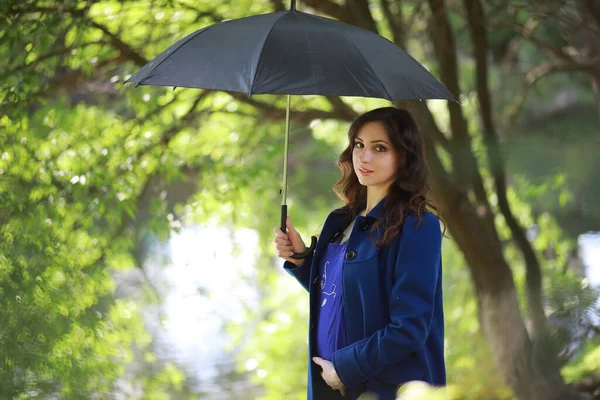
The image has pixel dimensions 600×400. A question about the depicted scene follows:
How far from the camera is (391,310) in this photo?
190 centimetres

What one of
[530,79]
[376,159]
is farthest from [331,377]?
[530,79]

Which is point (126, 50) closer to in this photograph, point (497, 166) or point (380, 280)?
point (497, 166)

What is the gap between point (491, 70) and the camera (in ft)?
24.0

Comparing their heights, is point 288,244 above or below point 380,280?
above

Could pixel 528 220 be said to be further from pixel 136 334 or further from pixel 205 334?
pixel 205 334

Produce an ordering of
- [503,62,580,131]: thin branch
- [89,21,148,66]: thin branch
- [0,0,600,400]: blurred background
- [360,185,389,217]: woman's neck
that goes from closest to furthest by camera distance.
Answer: [360,185,389,217]: woman's neck
[0,0,600,400]: blurred background
[89,21,148,66]: thin branch
[503,62,580,131]: thin branch

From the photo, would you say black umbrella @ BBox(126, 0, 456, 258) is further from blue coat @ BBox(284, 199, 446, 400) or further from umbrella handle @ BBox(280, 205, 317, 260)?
blue coat @ BBox(284, 199, 446, 400)

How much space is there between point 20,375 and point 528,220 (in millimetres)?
4251

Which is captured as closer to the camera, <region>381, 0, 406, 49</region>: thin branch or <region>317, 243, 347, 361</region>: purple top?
<region>317, 243, 347, 361</region>: purple top

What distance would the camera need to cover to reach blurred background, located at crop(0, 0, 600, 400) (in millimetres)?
3045

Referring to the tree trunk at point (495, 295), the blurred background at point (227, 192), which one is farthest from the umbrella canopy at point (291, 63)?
the tree trunk at point (495, 295)

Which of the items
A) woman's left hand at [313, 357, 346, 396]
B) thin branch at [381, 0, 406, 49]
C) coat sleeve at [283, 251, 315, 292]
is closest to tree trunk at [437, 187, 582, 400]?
thin branch at [381, 0, 406, 49]

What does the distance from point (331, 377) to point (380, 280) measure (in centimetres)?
27

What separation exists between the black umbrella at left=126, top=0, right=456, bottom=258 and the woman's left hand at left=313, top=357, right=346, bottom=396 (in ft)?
1.11
